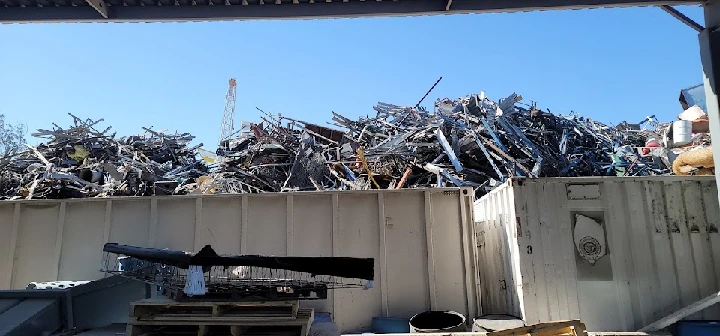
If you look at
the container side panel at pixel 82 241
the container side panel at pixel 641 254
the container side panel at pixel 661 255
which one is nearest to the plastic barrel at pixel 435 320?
the container side panel at pixel 641 254

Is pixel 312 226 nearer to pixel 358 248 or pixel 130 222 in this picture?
pixel 358 248

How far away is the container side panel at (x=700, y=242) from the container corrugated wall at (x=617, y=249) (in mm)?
12

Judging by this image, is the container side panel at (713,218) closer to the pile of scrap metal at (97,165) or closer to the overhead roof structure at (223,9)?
the overhead roof structure at (223,9)

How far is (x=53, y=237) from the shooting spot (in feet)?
23.6

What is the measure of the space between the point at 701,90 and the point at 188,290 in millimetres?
19058

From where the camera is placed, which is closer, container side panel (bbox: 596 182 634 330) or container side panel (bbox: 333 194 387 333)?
container side panel (bbox: 596 182 634 330)

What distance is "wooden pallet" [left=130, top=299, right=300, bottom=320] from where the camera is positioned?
3.82m

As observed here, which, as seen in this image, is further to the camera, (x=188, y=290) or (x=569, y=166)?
(x=569, y=166)

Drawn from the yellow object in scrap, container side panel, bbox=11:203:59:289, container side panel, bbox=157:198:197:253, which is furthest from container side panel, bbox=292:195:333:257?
the yellow object in scrap

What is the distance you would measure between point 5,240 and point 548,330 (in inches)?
311

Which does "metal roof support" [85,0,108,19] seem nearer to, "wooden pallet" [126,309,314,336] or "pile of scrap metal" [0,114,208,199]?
"wooden pallet" [126,309,314,336]

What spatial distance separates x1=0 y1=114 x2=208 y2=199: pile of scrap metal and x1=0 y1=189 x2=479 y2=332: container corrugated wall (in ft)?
3.93

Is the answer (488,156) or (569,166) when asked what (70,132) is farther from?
(569,166)

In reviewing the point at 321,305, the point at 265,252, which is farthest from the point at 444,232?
the point at 265,252
